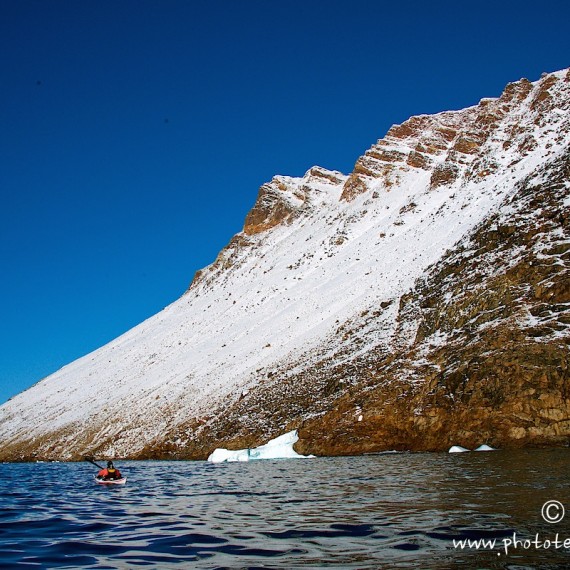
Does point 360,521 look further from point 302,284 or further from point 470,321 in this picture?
point 302,284

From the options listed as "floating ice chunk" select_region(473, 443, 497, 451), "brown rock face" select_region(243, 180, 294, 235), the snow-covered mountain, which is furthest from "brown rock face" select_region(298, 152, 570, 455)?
"brown rock face" select_region(243, 180, 294, 235)

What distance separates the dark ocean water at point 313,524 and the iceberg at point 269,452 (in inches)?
760

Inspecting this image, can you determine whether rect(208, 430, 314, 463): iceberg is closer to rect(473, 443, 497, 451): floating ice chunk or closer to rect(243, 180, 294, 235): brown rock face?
rect(473, 443, 497, 451): floating ice chunk

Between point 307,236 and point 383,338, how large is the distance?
61648mm

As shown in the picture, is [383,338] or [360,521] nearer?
[360,521]

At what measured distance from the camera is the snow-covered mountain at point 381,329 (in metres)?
35.4

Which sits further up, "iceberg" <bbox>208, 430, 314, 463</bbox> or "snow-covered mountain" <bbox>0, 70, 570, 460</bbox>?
"snow-covered mountain" <bbox>0, 70, 570, 460</bbox>

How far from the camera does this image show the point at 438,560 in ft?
26.1

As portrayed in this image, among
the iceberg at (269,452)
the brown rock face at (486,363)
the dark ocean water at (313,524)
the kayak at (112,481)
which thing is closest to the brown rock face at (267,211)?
the brown rock face at (486,363)

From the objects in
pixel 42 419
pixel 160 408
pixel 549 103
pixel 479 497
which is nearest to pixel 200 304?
pixel 42 419
